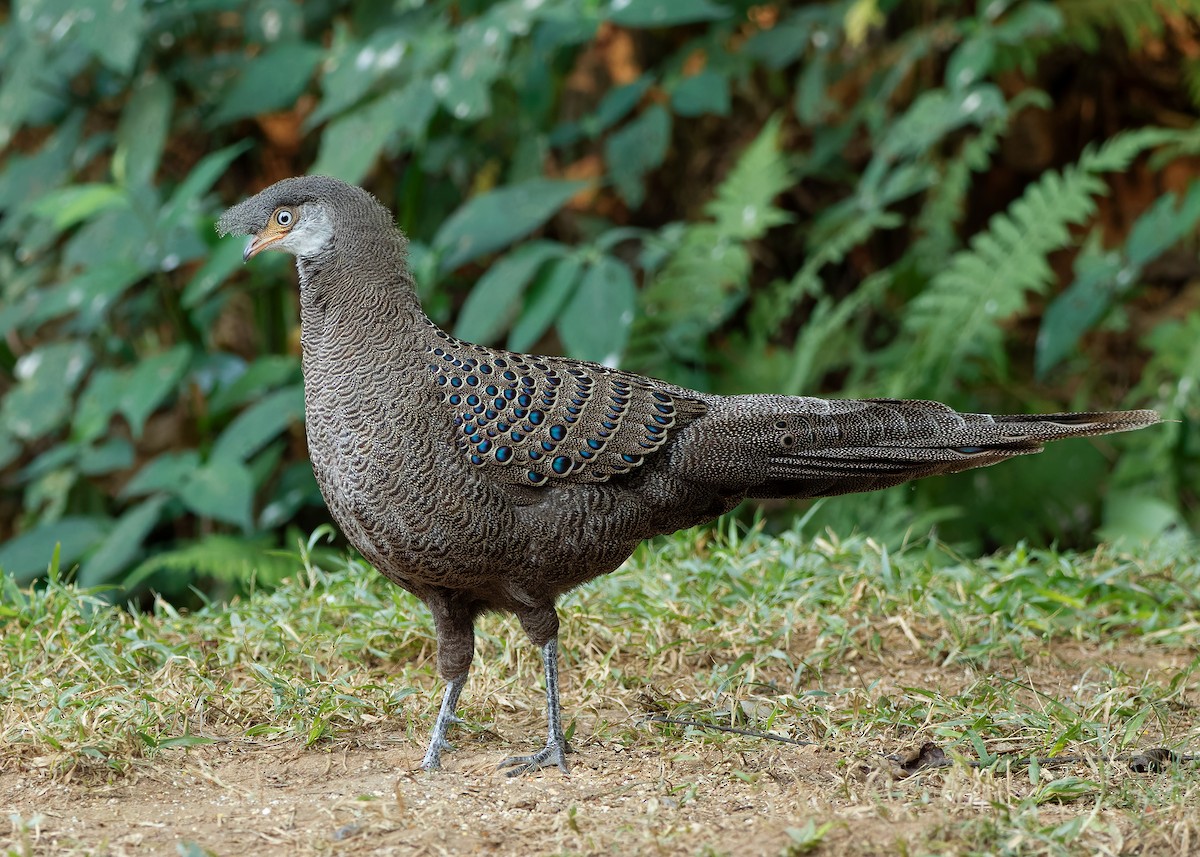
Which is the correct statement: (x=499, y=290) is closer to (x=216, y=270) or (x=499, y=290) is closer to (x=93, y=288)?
(x=216, y=270)

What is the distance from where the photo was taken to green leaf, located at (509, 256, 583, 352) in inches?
244

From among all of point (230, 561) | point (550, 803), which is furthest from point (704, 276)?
point (550, 803)

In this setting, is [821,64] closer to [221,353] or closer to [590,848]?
[221,353]

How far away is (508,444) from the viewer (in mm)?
3740

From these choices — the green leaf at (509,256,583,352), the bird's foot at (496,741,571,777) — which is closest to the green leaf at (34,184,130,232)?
the green leaf at (509,256,583,352)

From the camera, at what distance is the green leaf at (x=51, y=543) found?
20.5ft

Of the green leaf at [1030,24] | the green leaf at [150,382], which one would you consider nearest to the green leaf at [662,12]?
the green leaf at [1030,24]

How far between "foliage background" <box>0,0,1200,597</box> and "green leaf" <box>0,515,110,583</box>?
16 millimetres

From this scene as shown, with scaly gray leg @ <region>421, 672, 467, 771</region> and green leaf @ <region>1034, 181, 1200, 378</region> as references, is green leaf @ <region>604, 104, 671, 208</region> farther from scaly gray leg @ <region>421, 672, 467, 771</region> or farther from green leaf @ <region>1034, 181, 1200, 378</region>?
scaly gray leg @ <region>421, 672, 467, 771</region>

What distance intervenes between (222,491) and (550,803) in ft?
9.98

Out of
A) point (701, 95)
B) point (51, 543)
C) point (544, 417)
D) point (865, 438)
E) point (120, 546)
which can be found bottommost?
point (51, 543)

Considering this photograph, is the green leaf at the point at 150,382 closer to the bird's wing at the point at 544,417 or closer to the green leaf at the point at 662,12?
the green leaf at the point at 662,12

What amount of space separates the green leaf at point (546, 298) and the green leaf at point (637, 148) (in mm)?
1147

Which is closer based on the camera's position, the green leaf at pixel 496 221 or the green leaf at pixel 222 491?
the green leaf at pixel 222 491
